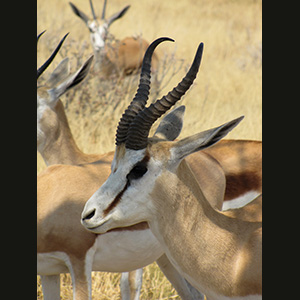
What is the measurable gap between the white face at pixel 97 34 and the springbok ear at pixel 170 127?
908cm

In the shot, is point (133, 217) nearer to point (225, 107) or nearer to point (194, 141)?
point (194, 141)

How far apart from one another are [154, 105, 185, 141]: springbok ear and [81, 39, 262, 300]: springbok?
363 millimetres

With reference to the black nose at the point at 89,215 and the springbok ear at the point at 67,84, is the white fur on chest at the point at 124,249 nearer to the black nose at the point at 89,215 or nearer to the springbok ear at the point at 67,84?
the black nose at the point at 89,215

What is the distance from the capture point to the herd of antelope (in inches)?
120

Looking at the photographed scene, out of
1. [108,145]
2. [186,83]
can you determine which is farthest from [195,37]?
[186,83]

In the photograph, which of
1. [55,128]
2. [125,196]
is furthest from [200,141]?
[55,128]

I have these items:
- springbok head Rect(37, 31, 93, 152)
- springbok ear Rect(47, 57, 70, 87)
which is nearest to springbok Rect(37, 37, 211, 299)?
springbok head Rect(37, 31, 93, 152)

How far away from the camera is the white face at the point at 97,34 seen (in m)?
12.9

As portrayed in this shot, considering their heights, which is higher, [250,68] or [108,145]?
[250,68]

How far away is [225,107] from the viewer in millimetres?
10172

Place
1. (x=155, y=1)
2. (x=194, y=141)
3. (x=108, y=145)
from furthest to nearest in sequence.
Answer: (x=155, y=1), (x=108, y=145), (x=194, y=141)

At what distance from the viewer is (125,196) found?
3029 millimetres

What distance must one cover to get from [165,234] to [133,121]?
0.57 metres

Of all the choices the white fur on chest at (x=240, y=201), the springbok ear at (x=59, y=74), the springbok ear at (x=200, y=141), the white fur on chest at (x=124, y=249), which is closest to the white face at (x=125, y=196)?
the springbok ear at (x=200, y=141)
